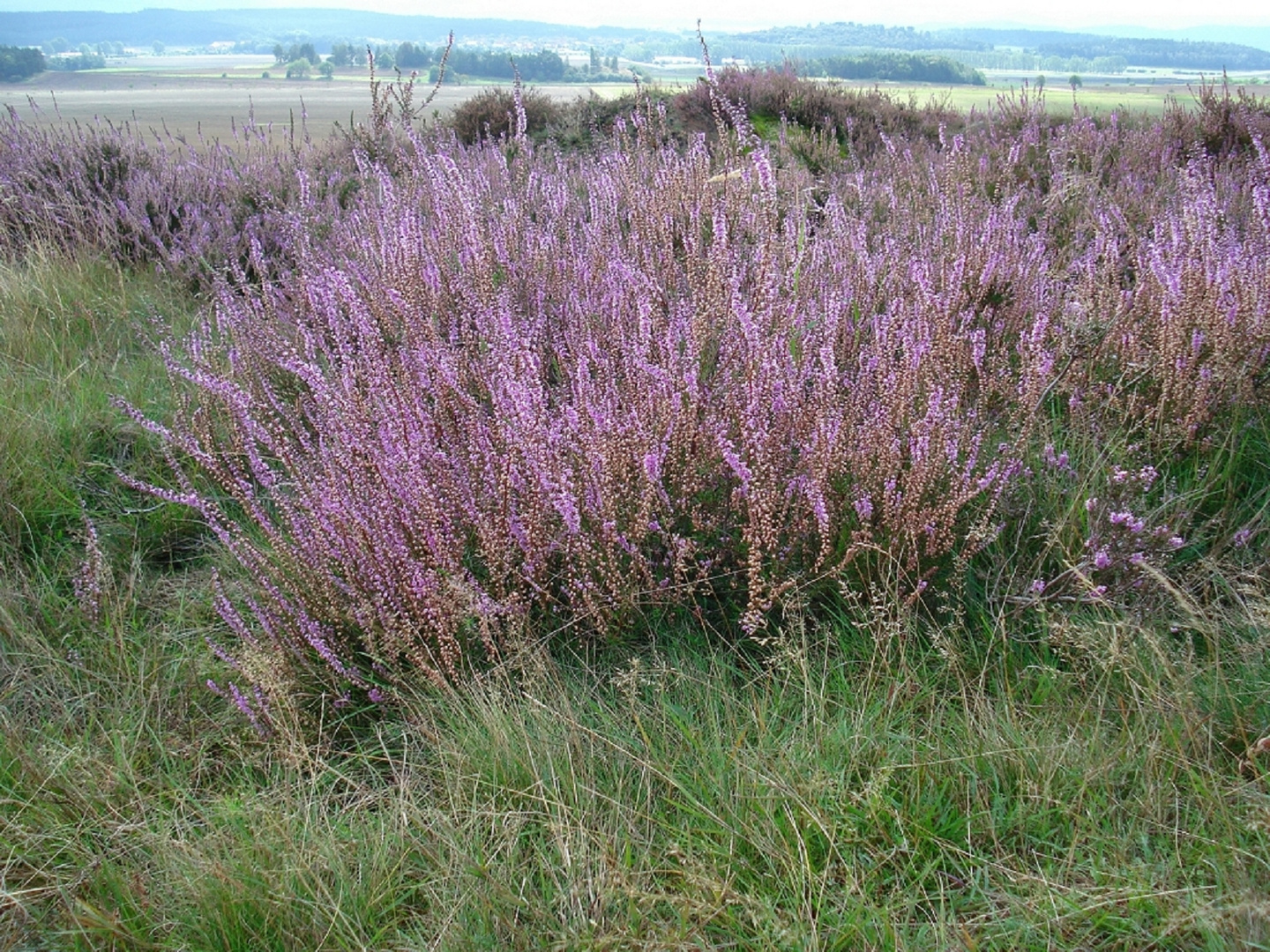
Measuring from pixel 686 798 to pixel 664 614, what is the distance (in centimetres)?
65

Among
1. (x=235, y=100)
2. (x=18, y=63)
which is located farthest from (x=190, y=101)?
(x=18, y=63)

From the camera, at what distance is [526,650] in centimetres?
203

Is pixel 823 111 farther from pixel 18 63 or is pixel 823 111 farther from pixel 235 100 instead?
pixel 18 63

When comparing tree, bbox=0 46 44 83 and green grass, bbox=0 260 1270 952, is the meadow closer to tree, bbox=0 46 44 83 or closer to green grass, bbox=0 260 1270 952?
green grass, bbox=0 260 1270 952

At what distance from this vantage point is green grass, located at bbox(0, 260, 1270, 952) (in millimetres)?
1464

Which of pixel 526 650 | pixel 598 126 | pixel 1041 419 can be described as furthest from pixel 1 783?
pixel 598 126

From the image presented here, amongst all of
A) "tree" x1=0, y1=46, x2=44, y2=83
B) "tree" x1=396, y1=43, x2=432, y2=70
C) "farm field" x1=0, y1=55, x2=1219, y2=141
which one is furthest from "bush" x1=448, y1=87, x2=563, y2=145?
"tree" x1=396, y1=43, x2=432, y2=70

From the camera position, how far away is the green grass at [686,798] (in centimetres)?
146

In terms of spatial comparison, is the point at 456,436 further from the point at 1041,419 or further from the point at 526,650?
the point at 1041,419

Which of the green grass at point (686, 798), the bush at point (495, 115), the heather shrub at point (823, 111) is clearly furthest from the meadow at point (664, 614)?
the bush at point (495, 115)

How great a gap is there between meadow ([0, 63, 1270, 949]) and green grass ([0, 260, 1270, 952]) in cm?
1

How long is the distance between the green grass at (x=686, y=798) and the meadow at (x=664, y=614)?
0.01 m

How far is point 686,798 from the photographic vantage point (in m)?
1.72

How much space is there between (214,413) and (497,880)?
2.62 meters
